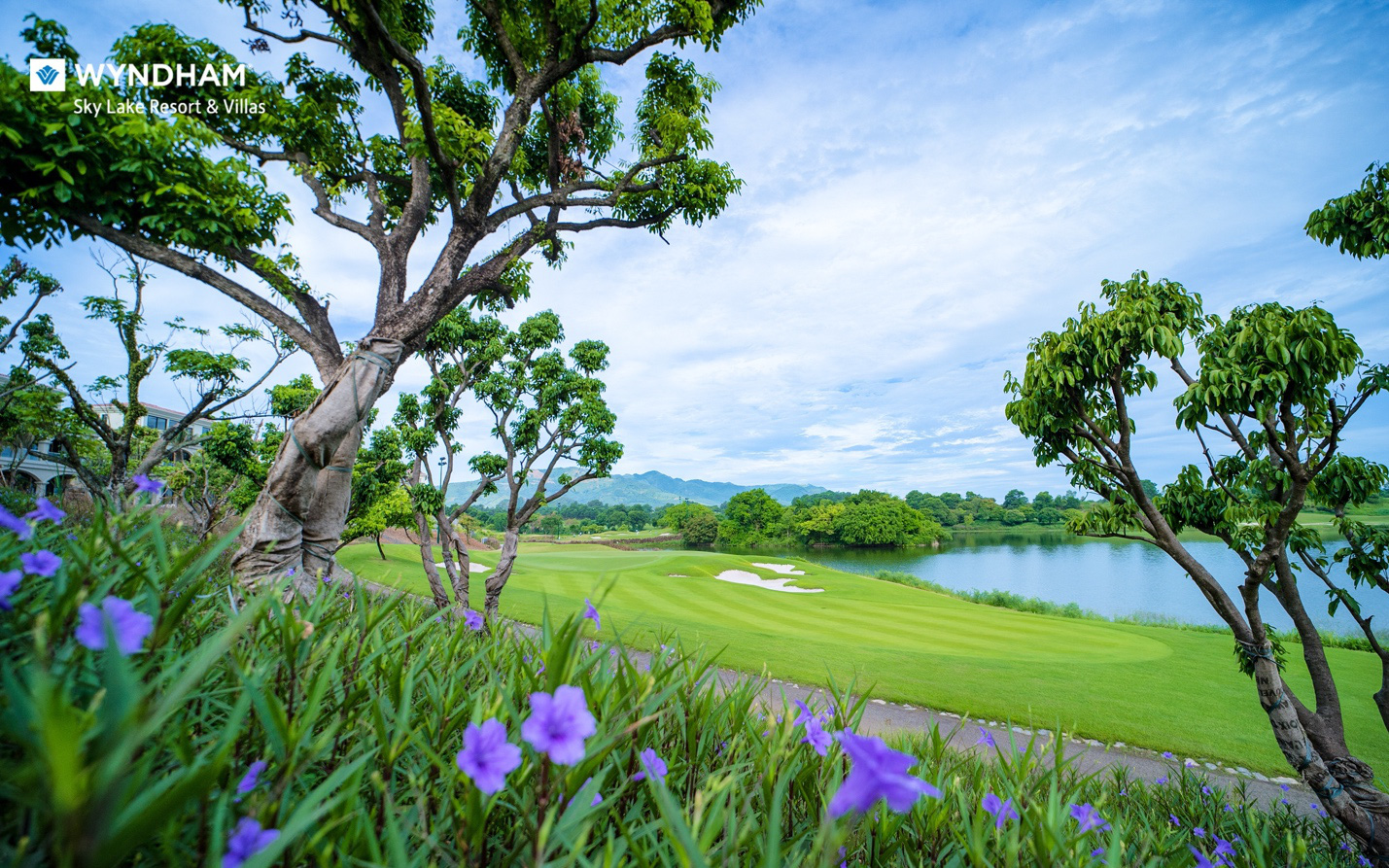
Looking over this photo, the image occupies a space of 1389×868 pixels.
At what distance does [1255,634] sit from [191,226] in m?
7.49

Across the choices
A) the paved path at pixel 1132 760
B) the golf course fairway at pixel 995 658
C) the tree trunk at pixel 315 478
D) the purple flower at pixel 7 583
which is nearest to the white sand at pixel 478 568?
the golf course fairway at pixel 995 658

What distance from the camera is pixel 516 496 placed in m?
8.82

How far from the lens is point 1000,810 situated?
0.85 metres

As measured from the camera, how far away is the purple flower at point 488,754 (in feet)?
1.49

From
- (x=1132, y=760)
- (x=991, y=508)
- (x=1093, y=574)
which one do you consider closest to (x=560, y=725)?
(x=1132, y=760)

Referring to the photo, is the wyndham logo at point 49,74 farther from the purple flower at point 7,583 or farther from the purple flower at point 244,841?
the purple flower at point 244,841

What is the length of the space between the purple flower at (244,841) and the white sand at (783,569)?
21.0 m

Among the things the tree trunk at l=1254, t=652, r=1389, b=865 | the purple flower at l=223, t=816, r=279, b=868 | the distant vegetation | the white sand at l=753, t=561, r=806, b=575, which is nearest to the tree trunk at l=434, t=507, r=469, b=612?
the purple flower at l=223, t=816, r=279, b=868

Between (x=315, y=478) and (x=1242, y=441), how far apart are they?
668cm

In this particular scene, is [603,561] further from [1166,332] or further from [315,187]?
[1166,332]

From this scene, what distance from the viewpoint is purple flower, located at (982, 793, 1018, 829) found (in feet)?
2.73

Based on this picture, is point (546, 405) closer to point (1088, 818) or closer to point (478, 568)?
point (1088, 818)

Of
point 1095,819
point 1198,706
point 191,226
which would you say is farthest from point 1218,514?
point 191,226

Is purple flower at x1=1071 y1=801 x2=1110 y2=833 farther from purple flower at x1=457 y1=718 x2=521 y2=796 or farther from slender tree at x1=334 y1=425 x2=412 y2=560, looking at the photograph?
slender tree at x1=334 y1=425 x2=412 y2=560
